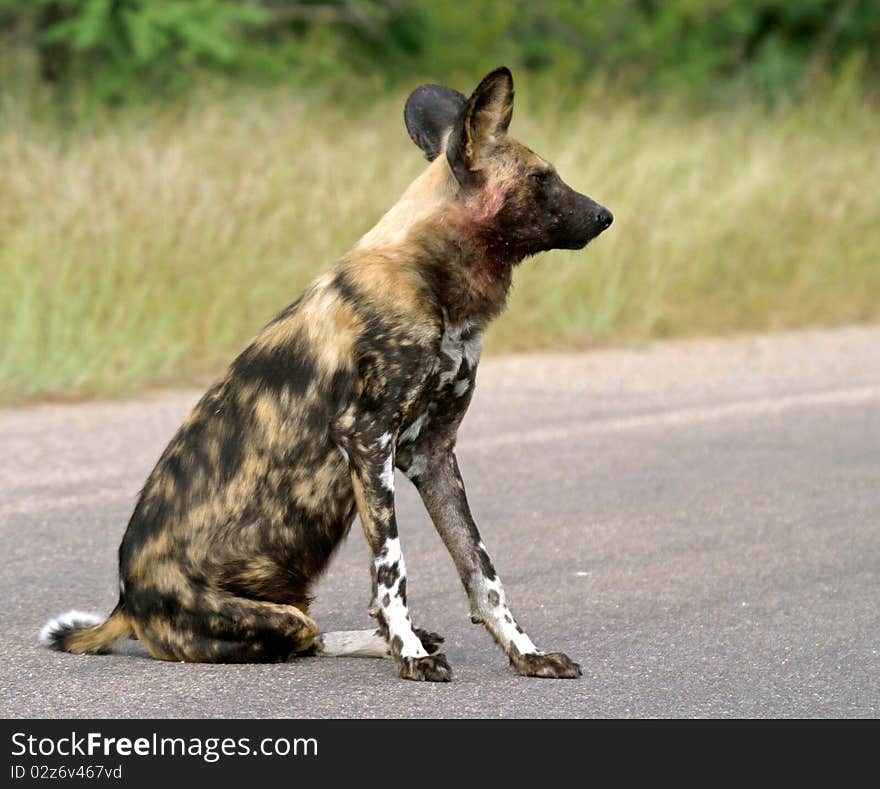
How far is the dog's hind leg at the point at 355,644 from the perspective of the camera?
432 cm

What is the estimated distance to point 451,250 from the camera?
4.21 metres

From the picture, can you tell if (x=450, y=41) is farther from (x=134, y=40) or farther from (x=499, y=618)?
(x=499, y=618)

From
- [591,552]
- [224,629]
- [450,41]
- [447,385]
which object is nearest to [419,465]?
[447,385]

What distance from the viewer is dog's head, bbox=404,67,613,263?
4180 millimetres

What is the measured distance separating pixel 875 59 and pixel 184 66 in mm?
9988

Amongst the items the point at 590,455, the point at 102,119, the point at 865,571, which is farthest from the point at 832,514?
the point at 102,119

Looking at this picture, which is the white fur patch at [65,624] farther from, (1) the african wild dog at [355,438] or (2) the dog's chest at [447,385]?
(2) the dog's chest at [447,385]

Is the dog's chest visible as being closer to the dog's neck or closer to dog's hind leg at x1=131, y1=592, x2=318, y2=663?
the dog's neck

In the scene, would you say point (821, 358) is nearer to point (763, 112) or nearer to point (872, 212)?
point (872, 212)

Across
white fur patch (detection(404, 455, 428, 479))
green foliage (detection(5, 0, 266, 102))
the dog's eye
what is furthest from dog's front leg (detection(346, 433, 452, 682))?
green foliage (detection(5, 0, 266, 102))

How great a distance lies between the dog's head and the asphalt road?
1.07 meters

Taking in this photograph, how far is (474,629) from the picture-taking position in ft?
15.4

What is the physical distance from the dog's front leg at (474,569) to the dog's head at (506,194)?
0.57m

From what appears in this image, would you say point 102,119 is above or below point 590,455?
Result: above
